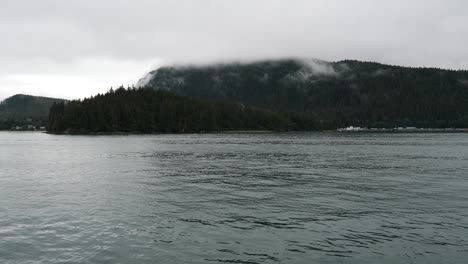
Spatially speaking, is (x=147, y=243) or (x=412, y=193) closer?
(x=147, y=243)

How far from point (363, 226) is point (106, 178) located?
33.9 metres

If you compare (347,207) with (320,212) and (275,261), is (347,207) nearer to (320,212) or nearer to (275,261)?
(320,212)

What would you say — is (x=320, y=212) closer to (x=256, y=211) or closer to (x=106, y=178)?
(x=256, y=211)

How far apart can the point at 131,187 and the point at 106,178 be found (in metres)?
9.06

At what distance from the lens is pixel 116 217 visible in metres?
28.1

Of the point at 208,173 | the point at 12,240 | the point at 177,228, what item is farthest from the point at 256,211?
the point at 208,173

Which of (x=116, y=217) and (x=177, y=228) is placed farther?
(x=116, y=217)

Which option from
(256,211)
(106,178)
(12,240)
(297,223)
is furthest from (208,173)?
(12,240)

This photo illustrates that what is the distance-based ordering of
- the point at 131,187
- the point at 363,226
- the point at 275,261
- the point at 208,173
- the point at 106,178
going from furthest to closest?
the point at 208,173
the point at 106,178
the point at 131,187
the point at 363,226
the point at 275,261

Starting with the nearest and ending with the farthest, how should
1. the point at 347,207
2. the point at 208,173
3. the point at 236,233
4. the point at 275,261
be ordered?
the point at 275,261 < the point at 236,233 < the point at 347,207 < the point at 208,173

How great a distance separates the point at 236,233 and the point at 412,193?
71.7 feet

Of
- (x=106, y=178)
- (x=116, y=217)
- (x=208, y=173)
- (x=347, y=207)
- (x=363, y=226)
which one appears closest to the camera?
(x=363, y=226)

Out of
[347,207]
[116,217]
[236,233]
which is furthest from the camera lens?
[347,207]

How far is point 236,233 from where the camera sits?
2375 cm
